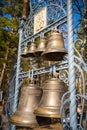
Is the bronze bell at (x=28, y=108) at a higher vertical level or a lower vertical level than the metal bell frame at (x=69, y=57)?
lower

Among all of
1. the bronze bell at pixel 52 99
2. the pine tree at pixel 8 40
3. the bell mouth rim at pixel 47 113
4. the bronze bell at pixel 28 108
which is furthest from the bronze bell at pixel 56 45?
the pine tree at pixel 8 40

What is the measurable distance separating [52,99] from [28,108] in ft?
1.94

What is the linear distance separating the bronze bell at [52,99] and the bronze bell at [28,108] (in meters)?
0.30

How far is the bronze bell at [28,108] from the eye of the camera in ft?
10.8

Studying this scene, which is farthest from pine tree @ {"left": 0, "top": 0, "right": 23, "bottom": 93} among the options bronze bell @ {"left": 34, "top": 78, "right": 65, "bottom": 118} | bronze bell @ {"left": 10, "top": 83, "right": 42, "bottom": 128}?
bronze bell @ {"left": 34, "top": 78, "right": 65, "bottom": 118}

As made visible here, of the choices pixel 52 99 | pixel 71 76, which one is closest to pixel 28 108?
pixel 52 99

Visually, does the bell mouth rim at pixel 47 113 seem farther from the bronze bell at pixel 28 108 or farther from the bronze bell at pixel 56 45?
the bronze bell at pixel 56 45

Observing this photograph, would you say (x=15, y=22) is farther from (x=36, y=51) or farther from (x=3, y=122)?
(x=36, y=51)

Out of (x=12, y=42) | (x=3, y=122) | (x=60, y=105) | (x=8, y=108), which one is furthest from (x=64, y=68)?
(x=12, y=42)

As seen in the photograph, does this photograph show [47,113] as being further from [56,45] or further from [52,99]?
[56,45]

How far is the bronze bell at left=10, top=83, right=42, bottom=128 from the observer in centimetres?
330

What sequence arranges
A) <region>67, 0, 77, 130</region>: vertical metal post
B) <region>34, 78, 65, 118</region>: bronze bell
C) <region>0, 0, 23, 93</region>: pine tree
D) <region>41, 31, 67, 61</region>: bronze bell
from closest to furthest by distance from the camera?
<region>67, 0, 77, 130</region>: vertical metal post < <region>34, 78, 65, 118</region>: bronze bell < <region>41, 31, 67, 61</region>: bronze bell < <region>0, 0, 23, 93</region>: pine tree

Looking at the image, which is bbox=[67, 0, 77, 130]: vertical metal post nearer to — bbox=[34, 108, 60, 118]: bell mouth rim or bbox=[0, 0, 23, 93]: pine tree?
bbox=[34, 108, 60, 118]: bell mouth rim

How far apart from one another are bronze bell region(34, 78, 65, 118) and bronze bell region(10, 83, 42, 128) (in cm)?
30
